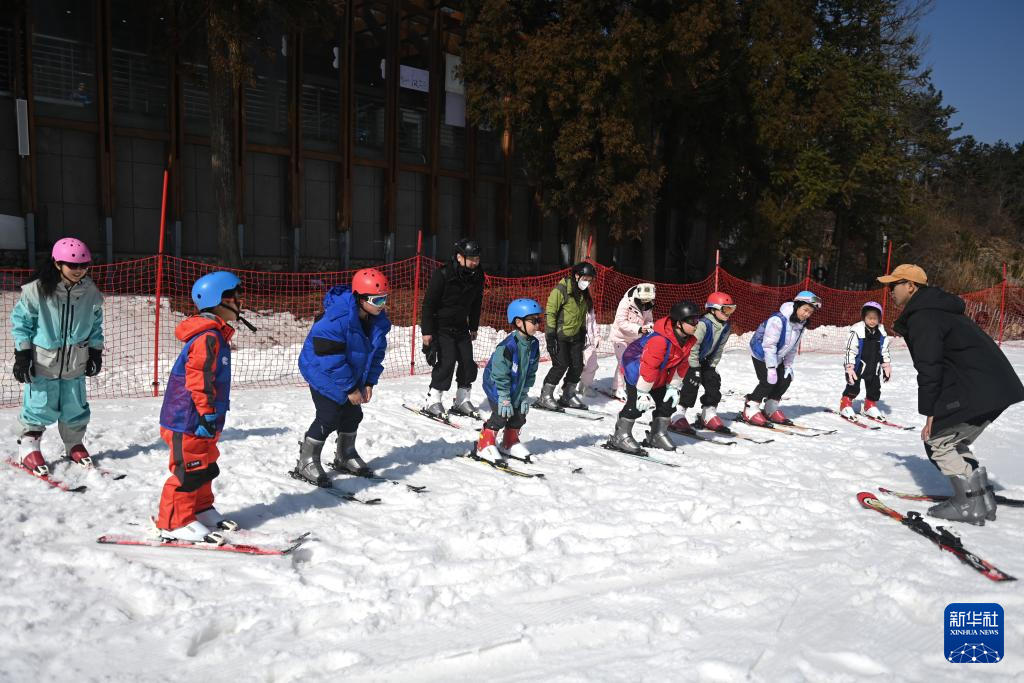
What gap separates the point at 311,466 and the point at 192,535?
4.70 feet

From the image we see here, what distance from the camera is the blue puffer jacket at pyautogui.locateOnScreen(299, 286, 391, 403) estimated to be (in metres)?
5.42

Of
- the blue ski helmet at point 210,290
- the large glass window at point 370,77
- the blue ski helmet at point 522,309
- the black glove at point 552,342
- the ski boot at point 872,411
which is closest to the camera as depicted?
the blue ski helmet at point 210,290

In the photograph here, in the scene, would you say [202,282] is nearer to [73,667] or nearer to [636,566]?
[73,667]

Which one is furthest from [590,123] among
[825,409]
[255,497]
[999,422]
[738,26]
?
[255,497]

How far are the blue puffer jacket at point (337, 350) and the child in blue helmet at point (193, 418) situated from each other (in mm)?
1003

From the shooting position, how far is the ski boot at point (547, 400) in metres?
9.69

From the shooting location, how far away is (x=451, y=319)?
27.2 ft

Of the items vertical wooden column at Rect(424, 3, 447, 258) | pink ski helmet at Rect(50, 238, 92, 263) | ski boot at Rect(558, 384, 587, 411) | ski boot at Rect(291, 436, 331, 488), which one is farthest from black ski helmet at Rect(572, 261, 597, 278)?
vertical wooden column at Rect(424, 3, 447, 258)

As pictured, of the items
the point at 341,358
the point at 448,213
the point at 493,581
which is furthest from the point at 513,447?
the point at 448,213

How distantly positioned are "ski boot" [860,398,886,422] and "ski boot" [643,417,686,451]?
13.0 ft

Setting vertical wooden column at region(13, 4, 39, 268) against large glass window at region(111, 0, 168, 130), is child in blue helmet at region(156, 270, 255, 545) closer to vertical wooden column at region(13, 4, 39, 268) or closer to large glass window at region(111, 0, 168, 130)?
vertical wooden column at region(13, 4, 39, 268)

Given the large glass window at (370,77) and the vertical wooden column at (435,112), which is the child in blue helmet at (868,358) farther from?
the large glass window at (370,77)

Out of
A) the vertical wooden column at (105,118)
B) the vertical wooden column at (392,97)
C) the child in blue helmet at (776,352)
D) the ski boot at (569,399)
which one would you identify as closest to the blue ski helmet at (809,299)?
the child in blue helmet at (776,352)

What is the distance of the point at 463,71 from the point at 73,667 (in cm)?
1920
